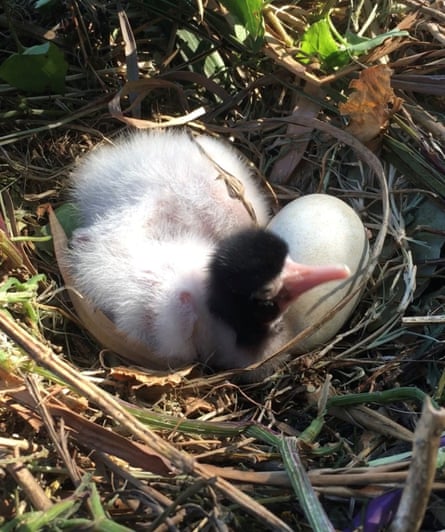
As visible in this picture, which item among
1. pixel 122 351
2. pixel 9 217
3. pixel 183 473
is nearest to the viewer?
pixel 183 473

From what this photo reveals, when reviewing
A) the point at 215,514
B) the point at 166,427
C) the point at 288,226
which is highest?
the point at 288,226

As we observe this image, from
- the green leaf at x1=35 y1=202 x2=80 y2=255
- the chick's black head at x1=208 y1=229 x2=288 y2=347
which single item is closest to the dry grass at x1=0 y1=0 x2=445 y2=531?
the green leaf at x1=35 y1=202 x2=80 y2=255

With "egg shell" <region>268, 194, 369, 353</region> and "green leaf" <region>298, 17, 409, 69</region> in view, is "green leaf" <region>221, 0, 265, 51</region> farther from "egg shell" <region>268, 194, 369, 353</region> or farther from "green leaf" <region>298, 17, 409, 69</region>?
"egg shell" <region>268, 194, 369, 353</region>

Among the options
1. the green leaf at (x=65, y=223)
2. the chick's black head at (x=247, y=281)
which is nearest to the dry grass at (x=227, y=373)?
the green leaf at (x=65, y=223)

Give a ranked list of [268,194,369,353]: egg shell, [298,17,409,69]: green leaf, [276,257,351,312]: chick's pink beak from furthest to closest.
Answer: [298,17,409,69]: green leaf
[268,194,369,353]: egg shell
[276,257,351,312]: chick's pink beak

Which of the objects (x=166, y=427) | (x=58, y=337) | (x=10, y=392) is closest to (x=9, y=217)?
(x=58, y=337)

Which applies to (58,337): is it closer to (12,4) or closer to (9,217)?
(9,217)

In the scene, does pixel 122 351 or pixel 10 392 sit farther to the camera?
pixel 122 351
